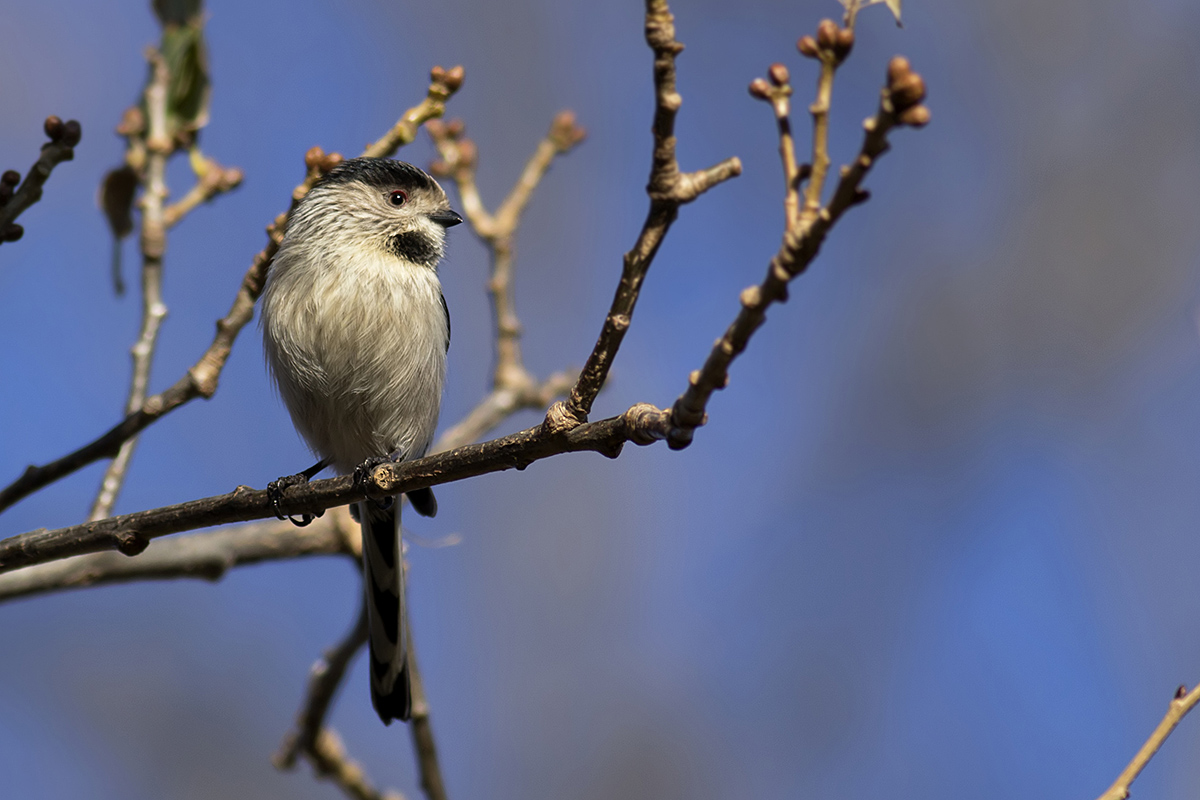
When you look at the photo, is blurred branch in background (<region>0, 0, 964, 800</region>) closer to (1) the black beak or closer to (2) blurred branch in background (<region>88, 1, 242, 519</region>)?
(2) blurred branch in background (<region>88, 1, 242, 519</region>)

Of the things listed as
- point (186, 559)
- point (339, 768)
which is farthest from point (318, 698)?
point (186, 559)

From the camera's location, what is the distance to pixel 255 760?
28.7ft

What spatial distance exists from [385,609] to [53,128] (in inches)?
80.3

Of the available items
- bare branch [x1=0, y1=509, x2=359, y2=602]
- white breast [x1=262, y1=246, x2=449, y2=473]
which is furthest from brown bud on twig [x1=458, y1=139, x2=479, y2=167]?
bare branch [x1=0, y1=509, x2=359, y2=602]

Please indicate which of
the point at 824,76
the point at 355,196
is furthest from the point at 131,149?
the point at 824,76

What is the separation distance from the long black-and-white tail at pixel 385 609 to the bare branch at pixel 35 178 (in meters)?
1.75

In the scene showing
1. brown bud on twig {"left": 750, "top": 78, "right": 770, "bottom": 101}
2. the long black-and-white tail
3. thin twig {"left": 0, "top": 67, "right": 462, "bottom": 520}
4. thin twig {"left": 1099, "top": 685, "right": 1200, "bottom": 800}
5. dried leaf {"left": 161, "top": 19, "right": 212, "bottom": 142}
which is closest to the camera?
brown bud on twig {"left": 750, "top": 78, "right": 770, "bottom": 101}

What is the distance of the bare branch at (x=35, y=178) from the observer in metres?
2.67

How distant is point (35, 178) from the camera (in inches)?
105

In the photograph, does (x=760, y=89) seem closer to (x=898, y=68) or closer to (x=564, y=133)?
(x=898, y=68)

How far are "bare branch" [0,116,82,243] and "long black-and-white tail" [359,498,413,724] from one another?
1751 millimetres

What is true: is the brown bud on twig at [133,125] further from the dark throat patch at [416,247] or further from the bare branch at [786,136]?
the bare branch at [786,136]

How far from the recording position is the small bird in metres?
4.03

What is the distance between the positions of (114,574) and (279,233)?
1.20 m
